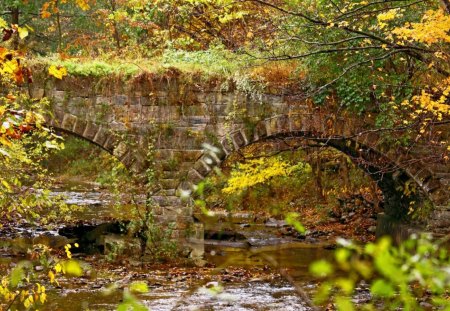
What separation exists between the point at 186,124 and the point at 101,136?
159 cm

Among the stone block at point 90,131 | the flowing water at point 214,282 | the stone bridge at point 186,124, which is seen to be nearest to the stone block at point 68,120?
the stone bridge at point 186,124

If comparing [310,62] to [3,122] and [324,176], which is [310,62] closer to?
[324,176]

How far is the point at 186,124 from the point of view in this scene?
515 inches

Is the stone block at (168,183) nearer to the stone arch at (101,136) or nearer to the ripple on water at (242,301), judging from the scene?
the stone arch at (101,136)

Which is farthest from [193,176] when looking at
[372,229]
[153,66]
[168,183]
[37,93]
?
[372,229]

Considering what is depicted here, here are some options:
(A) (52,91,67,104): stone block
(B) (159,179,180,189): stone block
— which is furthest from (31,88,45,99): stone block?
(B) (159,179,180,189): stone block

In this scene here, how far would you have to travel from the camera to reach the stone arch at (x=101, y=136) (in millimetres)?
12984

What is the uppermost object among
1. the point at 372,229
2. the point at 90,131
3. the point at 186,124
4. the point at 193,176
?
the point at 186,124

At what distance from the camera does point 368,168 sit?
14.2m

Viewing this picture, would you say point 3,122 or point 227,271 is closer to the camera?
point 3,122

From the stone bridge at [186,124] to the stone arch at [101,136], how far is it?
0.06 ft

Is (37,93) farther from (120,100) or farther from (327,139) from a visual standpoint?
(327,139)

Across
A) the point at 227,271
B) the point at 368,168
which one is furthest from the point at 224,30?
the point at 227,271

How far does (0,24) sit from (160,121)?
966 centimetres
